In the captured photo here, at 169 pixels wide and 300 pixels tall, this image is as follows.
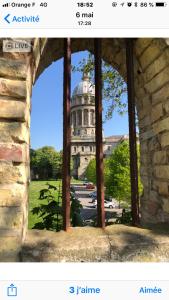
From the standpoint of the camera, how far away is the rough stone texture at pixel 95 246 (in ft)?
4.97

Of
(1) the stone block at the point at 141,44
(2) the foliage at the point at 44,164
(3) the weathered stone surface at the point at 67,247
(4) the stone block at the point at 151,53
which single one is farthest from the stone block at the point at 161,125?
(2) the foliage at the point at 44,164

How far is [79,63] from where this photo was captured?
19.7ft

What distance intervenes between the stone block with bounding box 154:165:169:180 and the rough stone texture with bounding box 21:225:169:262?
0.48 meters

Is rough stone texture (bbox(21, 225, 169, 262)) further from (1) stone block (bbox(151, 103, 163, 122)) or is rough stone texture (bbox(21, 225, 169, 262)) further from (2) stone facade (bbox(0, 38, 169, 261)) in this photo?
(1) stone block (bbox(151, 103, 163, 122))

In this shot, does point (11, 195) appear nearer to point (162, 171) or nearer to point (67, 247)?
point (67, 247)

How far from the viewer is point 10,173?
58.7 inches

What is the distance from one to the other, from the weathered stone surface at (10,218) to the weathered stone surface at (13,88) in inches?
24.0

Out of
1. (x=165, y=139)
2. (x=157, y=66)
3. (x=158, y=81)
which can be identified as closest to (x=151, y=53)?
(x=157, y=66)

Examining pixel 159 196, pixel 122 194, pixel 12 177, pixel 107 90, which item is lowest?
pixel 122 194

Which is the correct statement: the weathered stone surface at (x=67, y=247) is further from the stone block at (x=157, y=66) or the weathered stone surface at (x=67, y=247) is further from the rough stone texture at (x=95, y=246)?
the stone block at (x=157, y=66)
